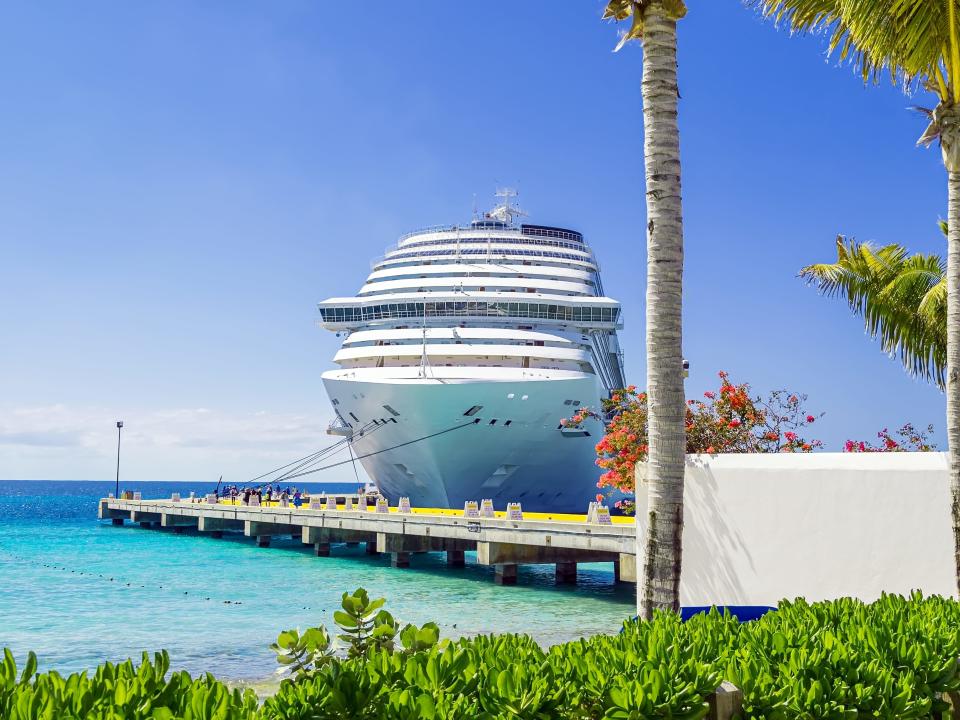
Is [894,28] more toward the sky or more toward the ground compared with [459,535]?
more toward the sky

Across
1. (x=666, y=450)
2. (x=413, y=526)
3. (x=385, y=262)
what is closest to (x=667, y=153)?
(x=666, y=450)

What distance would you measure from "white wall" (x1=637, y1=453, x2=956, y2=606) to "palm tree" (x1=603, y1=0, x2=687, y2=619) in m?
3.73

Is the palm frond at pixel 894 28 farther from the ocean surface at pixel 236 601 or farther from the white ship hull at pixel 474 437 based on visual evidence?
the white ship hull at pixel 474 437

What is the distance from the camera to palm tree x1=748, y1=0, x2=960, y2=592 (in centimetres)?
947

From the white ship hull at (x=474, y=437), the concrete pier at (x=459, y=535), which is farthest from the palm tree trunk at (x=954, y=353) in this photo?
the white ship hull at (x=474, y=437)

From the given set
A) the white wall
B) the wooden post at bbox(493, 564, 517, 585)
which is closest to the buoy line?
the wooden post at bbox(493, 564, 517, 585)

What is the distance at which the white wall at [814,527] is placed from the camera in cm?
1020

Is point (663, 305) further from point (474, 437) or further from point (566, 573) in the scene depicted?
point (474, 437)

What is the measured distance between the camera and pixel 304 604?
941 inches

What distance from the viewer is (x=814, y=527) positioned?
10656 mm

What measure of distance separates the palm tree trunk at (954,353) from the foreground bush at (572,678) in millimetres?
3653

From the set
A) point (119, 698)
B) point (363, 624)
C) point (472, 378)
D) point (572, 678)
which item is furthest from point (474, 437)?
point (119, 698)

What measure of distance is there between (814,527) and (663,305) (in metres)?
4.75

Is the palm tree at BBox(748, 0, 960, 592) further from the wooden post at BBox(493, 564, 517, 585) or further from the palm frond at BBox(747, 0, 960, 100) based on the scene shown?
the wooden post at BBox(493, 564, 517, 585)
